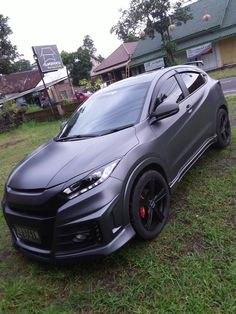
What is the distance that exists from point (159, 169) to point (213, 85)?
221 centimetres

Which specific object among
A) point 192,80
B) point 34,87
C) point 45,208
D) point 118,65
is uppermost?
point 192,80

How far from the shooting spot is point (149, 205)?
315 centimetres

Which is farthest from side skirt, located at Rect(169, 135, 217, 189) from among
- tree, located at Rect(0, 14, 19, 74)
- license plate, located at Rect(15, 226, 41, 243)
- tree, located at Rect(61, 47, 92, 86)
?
tree, located at Rect(61, 47, 92, 86)

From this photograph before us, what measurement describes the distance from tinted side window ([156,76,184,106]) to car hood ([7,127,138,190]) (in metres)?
0.75

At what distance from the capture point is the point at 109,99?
4.16 m

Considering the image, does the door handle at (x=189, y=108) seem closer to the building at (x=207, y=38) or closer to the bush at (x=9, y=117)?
the bush at (x=9, y=117)

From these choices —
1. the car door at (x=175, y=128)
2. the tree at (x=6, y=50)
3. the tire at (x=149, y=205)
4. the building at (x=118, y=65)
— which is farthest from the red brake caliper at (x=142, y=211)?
the building at (x=118, y=65)

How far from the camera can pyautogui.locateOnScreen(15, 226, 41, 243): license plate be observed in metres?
2.82

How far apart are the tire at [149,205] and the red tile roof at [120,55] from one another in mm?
35690

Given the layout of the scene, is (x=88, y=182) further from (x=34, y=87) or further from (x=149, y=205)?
(x=34, y=87)

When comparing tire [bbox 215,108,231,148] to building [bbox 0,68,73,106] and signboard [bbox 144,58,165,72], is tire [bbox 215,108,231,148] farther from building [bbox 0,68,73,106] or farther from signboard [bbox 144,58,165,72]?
building [bbox 0,68,73,106]

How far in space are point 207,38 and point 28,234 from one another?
31990 mm

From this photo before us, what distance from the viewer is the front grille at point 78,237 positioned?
2652 millimetres

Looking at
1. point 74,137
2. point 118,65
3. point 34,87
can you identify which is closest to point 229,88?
point 74,137
